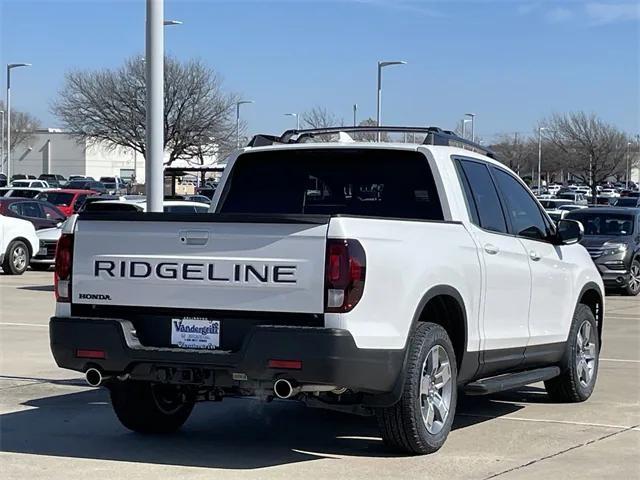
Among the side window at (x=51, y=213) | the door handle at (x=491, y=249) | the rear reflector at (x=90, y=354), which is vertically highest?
the door handle at (x=491, y=249)

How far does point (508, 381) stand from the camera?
7.98m

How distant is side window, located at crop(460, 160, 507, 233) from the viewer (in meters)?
8.06

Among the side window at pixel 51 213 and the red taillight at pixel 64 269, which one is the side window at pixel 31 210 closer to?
the side window at pixel 51 213

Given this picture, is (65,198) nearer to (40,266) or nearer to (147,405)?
(40,266)

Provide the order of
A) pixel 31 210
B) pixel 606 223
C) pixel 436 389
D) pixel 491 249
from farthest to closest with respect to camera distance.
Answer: pixel 31 210
pixel 606 223
pixel 491 249
pixel 436 389

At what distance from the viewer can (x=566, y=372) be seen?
30.3ft

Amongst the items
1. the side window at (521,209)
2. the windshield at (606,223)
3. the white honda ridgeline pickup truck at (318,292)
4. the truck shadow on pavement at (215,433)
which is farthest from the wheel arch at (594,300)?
the windshield at (606,223)

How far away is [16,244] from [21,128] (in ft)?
281

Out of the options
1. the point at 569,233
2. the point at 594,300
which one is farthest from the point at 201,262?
the point at 594,300

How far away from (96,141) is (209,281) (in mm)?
50115

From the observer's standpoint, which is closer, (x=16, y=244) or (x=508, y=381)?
(x=508, y=381)

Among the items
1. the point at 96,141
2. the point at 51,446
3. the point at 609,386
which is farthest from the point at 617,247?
the point at 96,141

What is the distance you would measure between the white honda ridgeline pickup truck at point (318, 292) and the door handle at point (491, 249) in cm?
2

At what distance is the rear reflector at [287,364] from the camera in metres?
6.33
